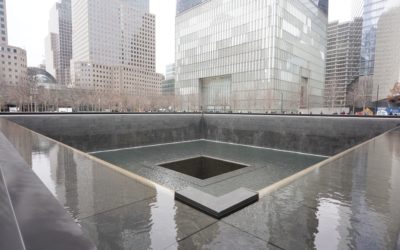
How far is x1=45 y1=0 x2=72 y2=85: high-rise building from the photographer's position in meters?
132

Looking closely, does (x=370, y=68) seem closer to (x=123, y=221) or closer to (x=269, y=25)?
(x=269, y=25)

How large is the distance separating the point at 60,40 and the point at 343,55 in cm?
14105

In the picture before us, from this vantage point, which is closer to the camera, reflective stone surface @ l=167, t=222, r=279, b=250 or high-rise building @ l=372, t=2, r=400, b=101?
reflective stone surface @ l=167, t=222, r=279, b=250

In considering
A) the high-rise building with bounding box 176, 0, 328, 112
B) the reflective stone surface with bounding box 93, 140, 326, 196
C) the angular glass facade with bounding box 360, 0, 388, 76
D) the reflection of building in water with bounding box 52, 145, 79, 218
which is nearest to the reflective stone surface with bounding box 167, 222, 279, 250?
the reflection of building in water with bounding box 52, 145, 79, 218

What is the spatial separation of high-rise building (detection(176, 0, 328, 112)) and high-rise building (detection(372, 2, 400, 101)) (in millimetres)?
12407

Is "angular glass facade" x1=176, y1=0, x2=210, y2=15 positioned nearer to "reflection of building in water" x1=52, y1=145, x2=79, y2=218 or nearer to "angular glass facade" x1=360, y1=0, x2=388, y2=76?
"angular glass facade" x1=360, y1=0, x2=388, y2=76

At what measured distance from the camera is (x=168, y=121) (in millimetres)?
17938

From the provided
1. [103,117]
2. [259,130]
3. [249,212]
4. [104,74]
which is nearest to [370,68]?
[259,130]

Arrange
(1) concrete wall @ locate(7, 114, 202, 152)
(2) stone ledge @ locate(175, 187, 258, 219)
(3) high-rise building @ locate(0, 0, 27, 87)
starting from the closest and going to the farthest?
(2) stone ledge @ locate(175, 187, 258, 219)
(1) concrete wall @ locate(7, 114, 202, 152)
(3) high-rise building @ locate(0, 0, 27, 87)

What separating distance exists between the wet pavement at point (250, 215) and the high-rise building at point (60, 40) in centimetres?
14777

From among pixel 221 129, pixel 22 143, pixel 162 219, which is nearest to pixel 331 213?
pixel 162 219

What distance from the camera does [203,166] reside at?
13.4 meters

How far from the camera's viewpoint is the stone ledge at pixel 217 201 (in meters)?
2.47

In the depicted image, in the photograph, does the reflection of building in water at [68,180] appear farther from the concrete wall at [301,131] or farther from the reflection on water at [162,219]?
the concrete wall at [301,131]
